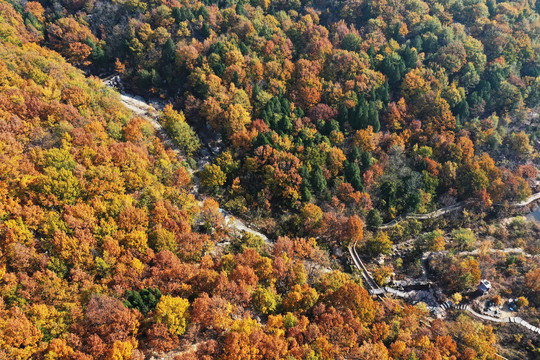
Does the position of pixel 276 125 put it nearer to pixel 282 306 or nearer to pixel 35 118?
pixel 282 306

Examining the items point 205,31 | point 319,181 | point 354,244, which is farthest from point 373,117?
point 205,31

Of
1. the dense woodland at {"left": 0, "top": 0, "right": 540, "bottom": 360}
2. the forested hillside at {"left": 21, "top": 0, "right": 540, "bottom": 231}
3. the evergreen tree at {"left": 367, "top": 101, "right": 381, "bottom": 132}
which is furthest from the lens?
the evergreen tree at {"left": 367, "top": 101, "right": 381, "bottom": 132}

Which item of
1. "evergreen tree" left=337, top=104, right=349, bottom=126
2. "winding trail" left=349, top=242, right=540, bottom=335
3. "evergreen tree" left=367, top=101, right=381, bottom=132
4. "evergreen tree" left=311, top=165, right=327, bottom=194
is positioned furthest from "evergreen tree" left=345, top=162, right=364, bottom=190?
"evergreen tree" left=367, top=101, right=381, bottom=132

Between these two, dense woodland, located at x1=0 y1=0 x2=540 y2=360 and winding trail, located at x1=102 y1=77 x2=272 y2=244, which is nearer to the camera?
dense woodland, located at x1=0 y1=0 x2=540 y2=360

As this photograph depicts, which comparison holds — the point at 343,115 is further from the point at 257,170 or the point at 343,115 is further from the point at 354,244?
the point at 354,244

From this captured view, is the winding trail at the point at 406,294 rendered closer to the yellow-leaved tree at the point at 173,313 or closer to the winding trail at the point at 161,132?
the winding trail at the point at 161,132

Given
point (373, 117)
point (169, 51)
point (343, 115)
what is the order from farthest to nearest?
1. point (169, 51)
2. point (373, 117)
3. point (343, 115)

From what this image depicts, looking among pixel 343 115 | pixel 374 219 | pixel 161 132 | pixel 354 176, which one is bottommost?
pixel 161 132

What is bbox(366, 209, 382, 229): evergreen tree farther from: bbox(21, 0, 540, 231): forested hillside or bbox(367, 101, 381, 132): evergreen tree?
bbox(367, 101, 381, 132): evergreen tree

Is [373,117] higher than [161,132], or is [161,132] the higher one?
[373,117]

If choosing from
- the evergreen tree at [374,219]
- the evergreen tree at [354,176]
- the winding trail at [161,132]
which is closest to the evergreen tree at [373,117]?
the evergreen tree at [354,176]
